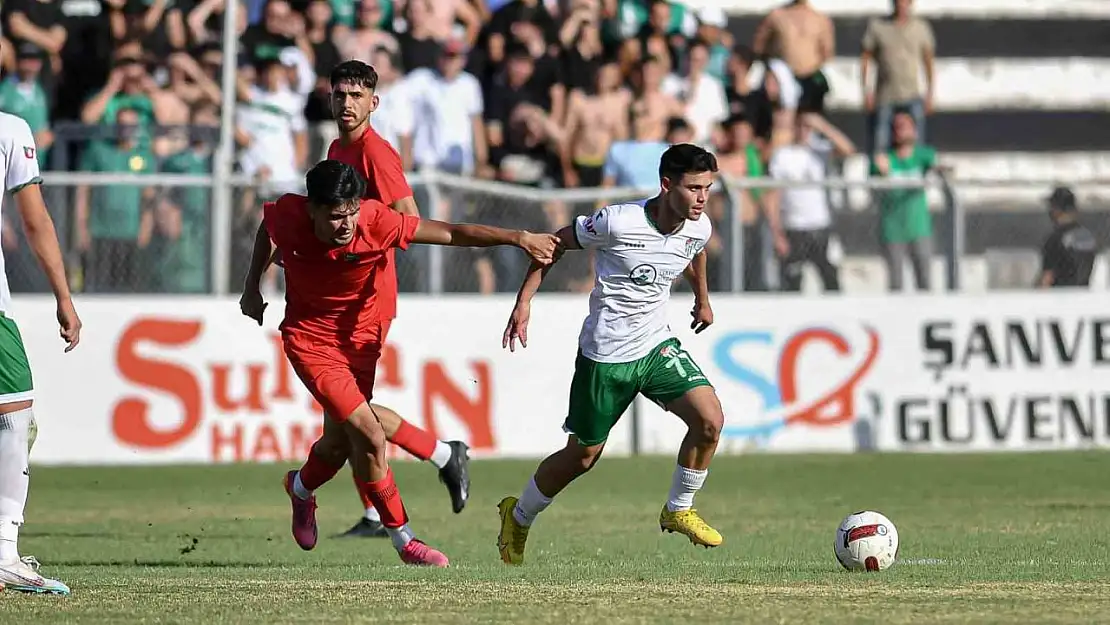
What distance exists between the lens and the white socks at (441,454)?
1084cm

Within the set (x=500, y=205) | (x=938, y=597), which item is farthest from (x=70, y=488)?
(x=938, y=597)

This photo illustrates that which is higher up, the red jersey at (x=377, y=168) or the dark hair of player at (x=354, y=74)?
the dark hair of player at (x=354, y=74)

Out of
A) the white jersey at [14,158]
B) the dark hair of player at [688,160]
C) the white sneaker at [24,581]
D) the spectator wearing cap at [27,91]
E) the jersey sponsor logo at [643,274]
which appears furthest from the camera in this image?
the spectator wearing cap at [27,91]

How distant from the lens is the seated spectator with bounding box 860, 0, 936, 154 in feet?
67.3

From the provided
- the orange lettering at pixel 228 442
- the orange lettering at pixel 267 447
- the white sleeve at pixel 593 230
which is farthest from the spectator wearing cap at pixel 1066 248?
the white sleeve at pixel 593 230

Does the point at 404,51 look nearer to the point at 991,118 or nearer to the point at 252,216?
the point at 252,216

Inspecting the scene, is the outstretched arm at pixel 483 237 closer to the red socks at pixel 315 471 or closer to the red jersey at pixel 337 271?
the red jersey at pixel 337 271

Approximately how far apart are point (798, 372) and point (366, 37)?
5213 mm

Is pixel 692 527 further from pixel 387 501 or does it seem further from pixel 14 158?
pixel 14 158

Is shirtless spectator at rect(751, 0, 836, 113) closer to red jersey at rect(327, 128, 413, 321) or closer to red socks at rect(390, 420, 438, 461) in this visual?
red socks at rect(390, 420, 438, 461)

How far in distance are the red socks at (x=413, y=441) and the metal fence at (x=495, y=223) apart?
568 cm

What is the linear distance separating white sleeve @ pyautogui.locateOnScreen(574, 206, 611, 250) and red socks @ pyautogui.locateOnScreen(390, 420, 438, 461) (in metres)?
1.53

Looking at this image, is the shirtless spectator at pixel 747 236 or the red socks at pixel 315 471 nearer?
the red socks at pixel 315 471

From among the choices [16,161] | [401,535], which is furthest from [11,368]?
[401,535]
